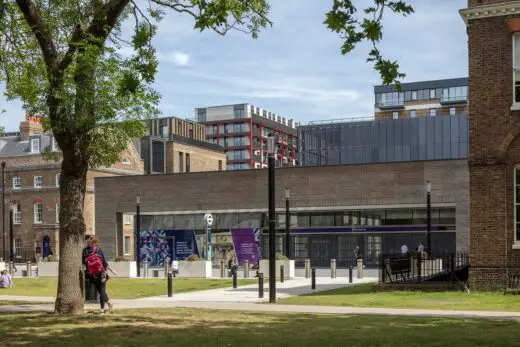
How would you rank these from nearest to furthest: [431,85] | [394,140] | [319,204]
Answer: [319,204] < [394,140] < [431,85]

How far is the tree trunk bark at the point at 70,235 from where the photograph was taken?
56.7 feet

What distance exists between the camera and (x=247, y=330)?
1402 centimetres

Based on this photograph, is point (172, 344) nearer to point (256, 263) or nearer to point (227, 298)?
point (227, 298)

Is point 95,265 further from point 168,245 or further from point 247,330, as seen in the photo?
point 168,245

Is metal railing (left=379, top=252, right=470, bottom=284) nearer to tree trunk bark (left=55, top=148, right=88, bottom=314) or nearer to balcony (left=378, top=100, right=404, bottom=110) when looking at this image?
tree trunk bark (left=55, top=148, right=88, bottom=314)

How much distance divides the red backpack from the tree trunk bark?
39 centimetres

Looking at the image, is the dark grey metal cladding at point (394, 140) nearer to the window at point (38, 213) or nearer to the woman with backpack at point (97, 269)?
the window at point (38, 213)

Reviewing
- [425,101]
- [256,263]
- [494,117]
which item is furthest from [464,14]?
[425,101]

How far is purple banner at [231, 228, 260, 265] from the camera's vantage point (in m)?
50.1

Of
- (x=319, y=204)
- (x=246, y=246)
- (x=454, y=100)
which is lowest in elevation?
(x=246, y=246)

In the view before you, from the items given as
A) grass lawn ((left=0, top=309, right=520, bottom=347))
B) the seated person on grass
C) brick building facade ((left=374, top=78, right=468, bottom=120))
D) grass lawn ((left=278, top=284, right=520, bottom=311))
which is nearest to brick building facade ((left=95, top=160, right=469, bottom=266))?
grass lawn ((left=278, top=284, right=520, bottom=311))

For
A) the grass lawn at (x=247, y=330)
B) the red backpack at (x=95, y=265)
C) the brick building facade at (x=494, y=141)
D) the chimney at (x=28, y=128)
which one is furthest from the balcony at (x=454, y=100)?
the red backpack at (x=95, y=265)

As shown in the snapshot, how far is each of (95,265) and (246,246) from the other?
33564 millimetres

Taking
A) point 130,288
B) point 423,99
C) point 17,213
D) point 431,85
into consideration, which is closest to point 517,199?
point 130,288
